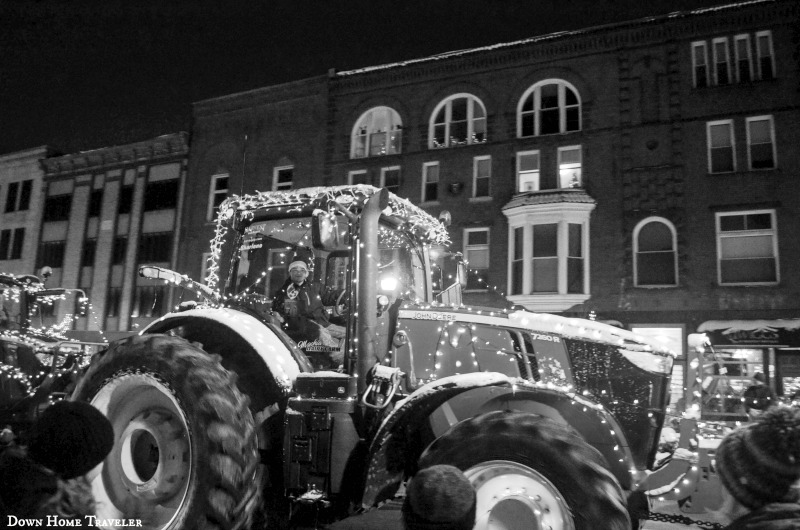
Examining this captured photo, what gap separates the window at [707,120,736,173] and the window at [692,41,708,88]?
147 cm

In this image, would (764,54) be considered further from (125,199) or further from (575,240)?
(125,199)

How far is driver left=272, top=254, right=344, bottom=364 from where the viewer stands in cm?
541

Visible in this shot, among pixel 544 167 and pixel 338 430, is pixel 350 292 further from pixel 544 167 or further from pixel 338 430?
pixel 544 167

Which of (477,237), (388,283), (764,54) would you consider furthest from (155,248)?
(388,283)

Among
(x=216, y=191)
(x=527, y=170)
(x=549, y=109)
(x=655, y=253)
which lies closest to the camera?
(x=655, y=253)

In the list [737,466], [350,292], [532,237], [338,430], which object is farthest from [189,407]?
[532,237]

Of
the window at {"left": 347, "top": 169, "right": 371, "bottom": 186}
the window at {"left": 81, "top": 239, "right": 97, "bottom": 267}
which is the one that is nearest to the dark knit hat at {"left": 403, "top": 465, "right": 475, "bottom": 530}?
the window at {"left": 347, "top": 169, "right": 371, "bottom": 186}

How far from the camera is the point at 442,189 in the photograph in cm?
2369

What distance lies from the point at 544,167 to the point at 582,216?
245cm

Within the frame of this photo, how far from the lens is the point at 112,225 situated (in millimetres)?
30547

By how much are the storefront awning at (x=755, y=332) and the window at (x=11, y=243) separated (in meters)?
33.7

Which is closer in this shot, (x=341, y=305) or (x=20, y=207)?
Answer: (x=341, y=305)

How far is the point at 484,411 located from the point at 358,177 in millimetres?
21397

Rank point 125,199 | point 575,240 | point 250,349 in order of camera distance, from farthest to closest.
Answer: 1. point 125,199
2. point 575,240
3. point 250,349
